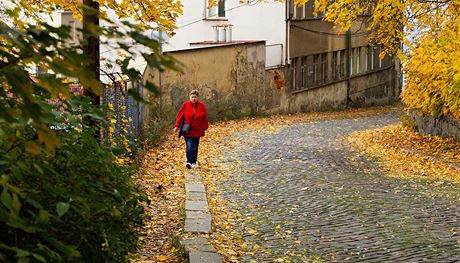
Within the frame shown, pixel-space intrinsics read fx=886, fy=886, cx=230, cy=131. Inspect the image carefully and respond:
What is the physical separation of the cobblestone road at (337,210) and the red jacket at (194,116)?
1174 millimetres

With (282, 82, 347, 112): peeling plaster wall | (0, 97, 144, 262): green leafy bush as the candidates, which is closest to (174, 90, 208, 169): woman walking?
(0, 97, 144, 262): green leafy bush

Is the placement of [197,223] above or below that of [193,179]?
above

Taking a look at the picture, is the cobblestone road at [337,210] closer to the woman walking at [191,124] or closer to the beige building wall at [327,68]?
the woman walking at [191,124]

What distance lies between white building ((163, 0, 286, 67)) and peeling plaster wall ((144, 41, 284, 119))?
6.02 ft

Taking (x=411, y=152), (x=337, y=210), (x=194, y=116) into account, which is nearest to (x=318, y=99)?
(x=411, y=152)

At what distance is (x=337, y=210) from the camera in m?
12.5

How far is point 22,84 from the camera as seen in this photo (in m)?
3.04

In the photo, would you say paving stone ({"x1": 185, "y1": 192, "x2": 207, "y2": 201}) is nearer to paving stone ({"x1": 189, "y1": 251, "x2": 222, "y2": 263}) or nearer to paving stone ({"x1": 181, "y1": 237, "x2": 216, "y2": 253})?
paving stone ({"x1": 181, "y1": 237, "x2": 216, "y2": 253})

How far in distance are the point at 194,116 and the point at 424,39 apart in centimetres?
747

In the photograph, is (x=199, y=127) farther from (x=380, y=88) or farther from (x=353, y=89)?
(x=380, y=88)

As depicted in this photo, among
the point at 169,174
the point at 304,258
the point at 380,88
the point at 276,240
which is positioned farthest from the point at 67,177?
the point at 380,88

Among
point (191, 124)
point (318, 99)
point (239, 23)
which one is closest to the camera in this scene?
point (191, 124)

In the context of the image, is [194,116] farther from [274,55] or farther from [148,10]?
[274,55]

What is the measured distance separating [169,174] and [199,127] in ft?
4.16
